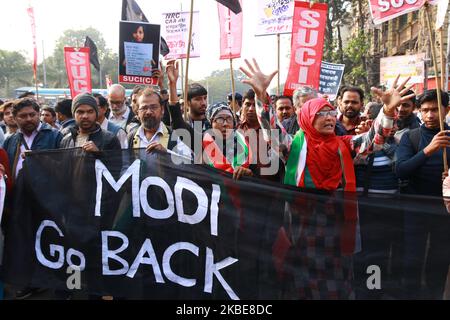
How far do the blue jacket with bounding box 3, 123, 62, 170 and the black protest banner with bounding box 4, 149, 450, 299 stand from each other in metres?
0.40

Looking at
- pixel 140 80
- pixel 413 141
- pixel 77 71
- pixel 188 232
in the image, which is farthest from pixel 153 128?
pixel 77 71

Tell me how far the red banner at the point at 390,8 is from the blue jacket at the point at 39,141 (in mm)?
3128

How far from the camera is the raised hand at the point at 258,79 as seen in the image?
3.01 m

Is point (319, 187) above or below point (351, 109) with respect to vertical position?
below

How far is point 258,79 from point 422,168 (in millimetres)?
1339

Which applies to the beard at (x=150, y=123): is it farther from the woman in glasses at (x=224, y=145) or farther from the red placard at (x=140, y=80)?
the red placard at (x=140, y=80)

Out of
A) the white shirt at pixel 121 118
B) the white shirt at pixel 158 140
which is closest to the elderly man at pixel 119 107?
the white shirt at pixel 121 118

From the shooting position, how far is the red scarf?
Answer: 3076 mm

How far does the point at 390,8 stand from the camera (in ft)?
14.2

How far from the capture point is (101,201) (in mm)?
3424

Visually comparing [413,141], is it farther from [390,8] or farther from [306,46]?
[306,46]

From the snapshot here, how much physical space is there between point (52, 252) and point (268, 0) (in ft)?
18.7

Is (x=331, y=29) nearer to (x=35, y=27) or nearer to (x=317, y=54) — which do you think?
(x=35, y=27)
